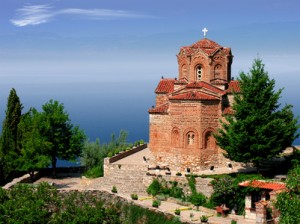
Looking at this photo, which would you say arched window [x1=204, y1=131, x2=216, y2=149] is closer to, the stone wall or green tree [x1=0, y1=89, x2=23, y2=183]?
the stone wall

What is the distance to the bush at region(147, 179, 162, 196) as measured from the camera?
2941 centimetres

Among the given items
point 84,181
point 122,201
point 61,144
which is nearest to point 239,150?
point 122,201

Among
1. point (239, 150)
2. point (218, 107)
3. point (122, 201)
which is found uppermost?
point (218, 107)

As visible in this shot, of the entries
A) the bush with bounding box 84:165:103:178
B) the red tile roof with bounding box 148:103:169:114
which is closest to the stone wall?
the red tile roof with bounding box 148:103:169:114

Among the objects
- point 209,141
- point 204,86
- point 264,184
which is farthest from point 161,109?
point 264,184

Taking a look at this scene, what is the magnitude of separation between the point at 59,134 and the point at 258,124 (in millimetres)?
15511

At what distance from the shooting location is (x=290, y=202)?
20.6 meters

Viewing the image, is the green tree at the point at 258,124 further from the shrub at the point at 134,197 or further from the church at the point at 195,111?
the shrub at the point at 134,197

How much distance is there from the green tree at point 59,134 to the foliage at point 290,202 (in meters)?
18.3

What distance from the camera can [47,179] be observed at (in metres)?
35.1

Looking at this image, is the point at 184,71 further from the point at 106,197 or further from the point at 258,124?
the point at 106,197

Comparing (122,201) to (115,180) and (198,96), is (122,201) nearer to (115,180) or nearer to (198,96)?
(115,180)

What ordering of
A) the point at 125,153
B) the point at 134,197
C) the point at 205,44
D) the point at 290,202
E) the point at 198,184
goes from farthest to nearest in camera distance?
the point at 125,153
the point at 205,44
the point at 134,197
the point at 198,184
the point at 290,202

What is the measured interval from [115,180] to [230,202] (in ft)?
28.3
